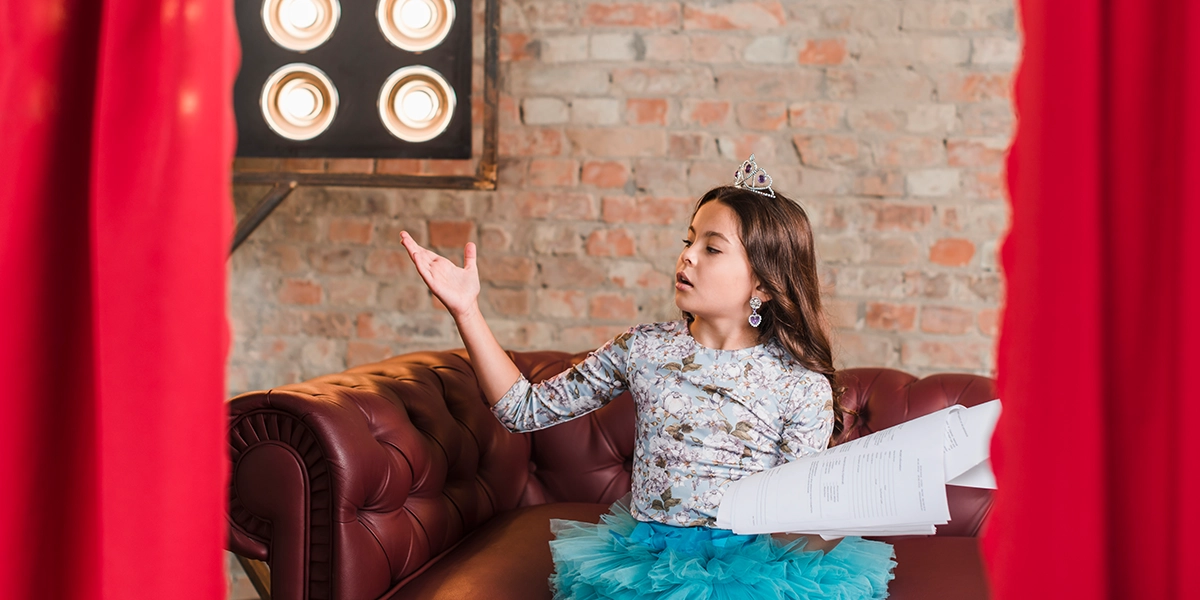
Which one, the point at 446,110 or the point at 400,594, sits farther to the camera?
the point at 446,110

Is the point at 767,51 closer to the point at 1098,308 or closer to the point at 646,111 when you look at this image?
the point at 646,111

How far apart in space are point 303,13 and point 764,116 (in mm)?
1108

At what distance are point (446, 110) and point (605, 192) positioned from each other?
25.4 inches

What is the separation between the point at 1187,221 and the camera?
17.0 inches

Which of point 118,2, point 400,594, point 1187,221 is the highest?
point 118,2

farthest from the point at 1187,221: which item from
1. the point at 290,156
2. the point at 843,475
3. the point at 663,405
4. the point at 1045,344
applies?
the point at 290,156

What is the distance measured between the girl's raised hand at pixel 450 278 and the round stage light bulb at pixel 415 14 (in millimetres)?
626

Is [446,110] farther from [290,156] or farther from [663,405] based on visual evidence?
[663,405]

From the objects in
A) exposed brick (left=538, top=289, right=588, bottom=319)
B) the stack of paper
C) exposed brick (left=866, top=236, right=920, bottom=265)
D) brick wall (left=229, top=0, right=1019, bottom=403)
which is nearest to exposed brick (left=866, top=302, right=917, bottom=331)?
brick wall (left=229, top=0, right=1019, bottom=403)

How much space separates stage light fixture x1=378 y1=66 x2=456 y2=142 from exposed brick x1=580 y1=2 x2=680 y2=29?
2.12 ft

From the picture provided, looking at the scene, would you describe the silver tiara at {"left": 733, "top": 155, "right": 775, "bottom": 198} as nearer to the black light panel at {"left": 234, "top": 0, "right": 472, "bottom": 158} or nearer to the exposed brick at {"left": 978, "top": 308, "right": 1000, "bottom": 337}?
the black light panel at {"left": 234, "top": 0, "right": 472, "bottom": 158}

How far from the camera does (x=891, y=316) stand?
7.18ft

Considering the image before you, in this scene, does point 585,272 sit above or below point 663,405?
above

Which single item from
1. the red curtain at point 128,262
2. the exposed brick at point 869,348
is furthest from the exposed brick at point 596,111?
the red curtain at point 128,262
